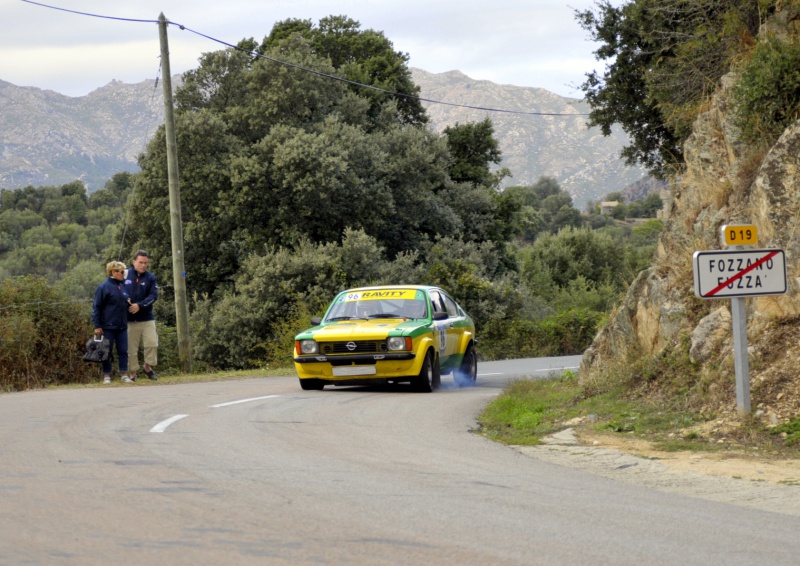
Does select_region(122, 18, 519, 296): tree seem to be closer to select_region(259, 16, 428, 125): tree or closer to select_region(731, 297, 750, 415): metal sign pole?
select_region(259, 16, 428, 125): tree

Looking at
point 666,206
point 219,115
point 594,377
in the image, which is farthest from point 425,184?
point 594,377

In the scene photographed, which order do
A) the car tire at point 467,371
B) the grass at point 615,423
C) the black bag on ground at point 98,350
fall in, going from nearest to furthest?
the grass at point 615,423 → the black bag on ground at point 98,350 → the car tire at point 467,371

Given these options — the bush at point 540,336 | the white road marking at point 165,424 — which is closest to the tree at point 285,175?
the bush at point 540,336

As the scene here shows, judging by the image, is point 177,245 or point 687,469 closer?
point 687,469

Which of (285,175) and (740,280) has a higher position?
(285,175)

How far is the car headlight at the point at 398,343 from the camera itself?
49.9 ft

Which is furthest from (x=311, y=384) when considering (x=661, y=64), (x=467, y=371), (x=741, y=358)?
(x=661, y=64)

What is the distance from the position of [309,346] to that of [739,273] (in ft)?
23.6

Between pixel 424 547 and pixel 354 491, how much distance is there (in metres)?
1.62

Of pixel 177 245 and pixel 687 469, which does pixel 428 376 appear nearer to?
pixel 687 469

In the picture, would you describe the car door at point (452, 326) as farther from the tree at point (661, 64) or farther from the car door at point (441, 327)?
the tree at point (661, 64)

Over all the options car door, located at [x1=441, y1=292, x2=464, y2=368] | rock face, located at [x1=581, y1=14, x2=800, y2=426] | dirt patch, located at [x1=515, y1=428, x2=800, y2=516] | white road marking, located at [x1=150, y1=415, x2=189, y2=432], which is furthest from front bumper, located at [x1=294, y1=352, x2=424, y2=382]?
dirt patch, located at [x1=515, y1=428, x2=800, y2=516]

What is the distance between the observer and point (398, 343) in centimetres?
1523

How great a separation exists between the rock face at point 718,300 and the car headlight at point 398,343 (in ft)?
8.26
